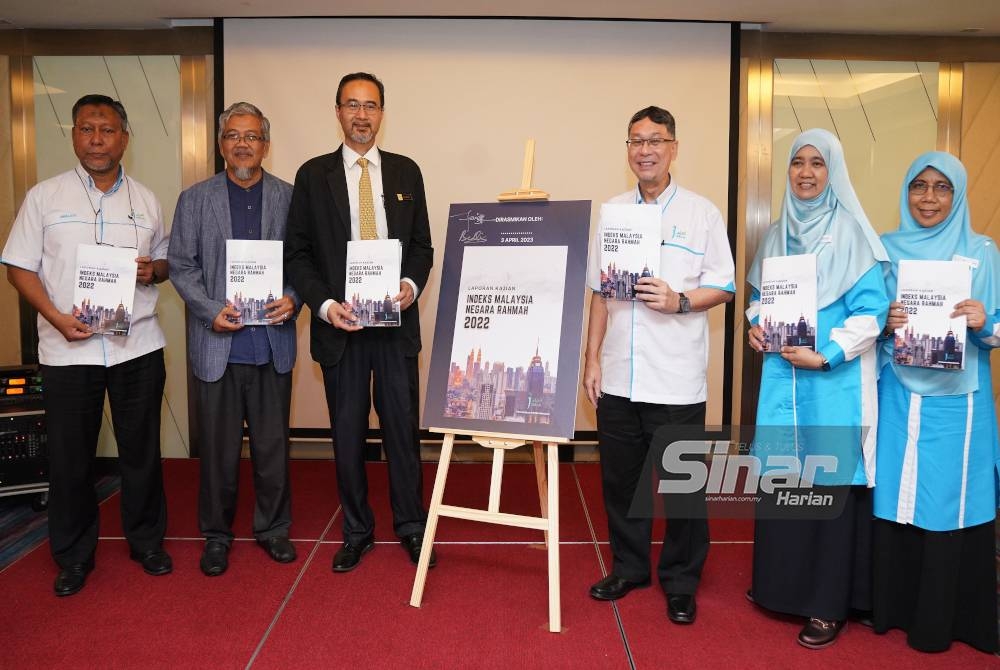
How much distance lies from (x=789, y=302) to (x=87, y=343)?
270 centimetres

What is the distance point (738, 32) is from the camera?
468cm

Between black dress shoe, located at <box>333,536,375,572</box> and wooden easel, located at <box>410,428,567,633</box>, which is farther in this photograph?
black dress shoe, located at <box>333,536,375,572</box>

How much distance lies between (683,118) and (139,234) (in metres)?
3.40

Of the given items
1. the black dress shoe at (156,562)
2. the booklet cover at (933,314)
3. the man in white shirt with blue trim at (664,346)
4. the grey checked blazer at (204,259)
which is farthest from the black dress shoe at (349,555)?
the booklet cover at (933,314)

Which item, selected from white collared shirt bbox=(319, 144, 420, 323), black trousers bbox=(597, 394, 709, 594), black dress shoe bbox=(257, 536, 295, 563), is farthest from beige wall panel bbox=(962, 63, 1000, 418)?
black dress shoe bbox=(257, 536, 295, 563)

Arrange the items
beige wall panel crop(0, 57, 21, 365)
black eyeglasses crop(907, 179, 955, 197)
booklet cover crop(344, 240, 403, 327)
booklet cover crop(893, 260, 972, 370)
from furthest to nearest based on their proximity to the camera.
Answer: beige wall panel crop(0, 57, 21, 365)
booklet cover crop(344, 240, 403, 327)
black eyeglasses crop(907, 179, 955, 197)
booklet cover crop(893, 260, 972, 370)

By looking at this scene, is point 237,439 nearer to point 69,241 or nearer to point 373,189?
point 69,241

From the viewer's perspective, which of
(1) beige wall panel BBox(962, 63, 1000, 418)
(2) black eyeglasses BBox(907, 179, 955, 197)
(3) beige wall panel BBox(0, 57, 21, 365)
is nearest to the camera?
(2) black eyeglasses BBox(907, 179, 955, 197)

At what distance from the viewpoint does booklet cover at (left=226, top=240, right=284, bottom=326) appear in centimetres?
292

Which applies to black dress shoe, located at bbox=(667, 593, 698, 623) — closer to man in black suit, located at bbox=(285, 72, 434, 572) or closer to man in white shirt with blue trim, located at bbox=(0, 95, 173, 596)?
man in black suit, located at bbox=(285, 72, 434, 572)

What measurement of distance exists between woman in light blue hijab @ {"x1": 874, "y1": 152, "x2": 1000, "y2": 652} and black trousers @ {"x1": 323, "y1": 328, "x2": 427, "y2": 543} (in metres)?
1.83

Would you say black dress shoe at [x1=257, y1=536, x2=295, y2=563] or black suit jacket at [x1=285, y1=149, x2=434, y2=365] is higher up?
black suit jacket at [x1=285, y1=149, x2=434, y2=365]

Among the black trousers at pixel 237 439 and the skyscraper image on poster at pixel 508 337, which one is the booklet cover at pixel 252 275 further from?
the skyscraper image on poster at pixel 508 337

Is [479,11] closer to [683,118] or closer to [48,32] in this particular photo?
[683,118]
